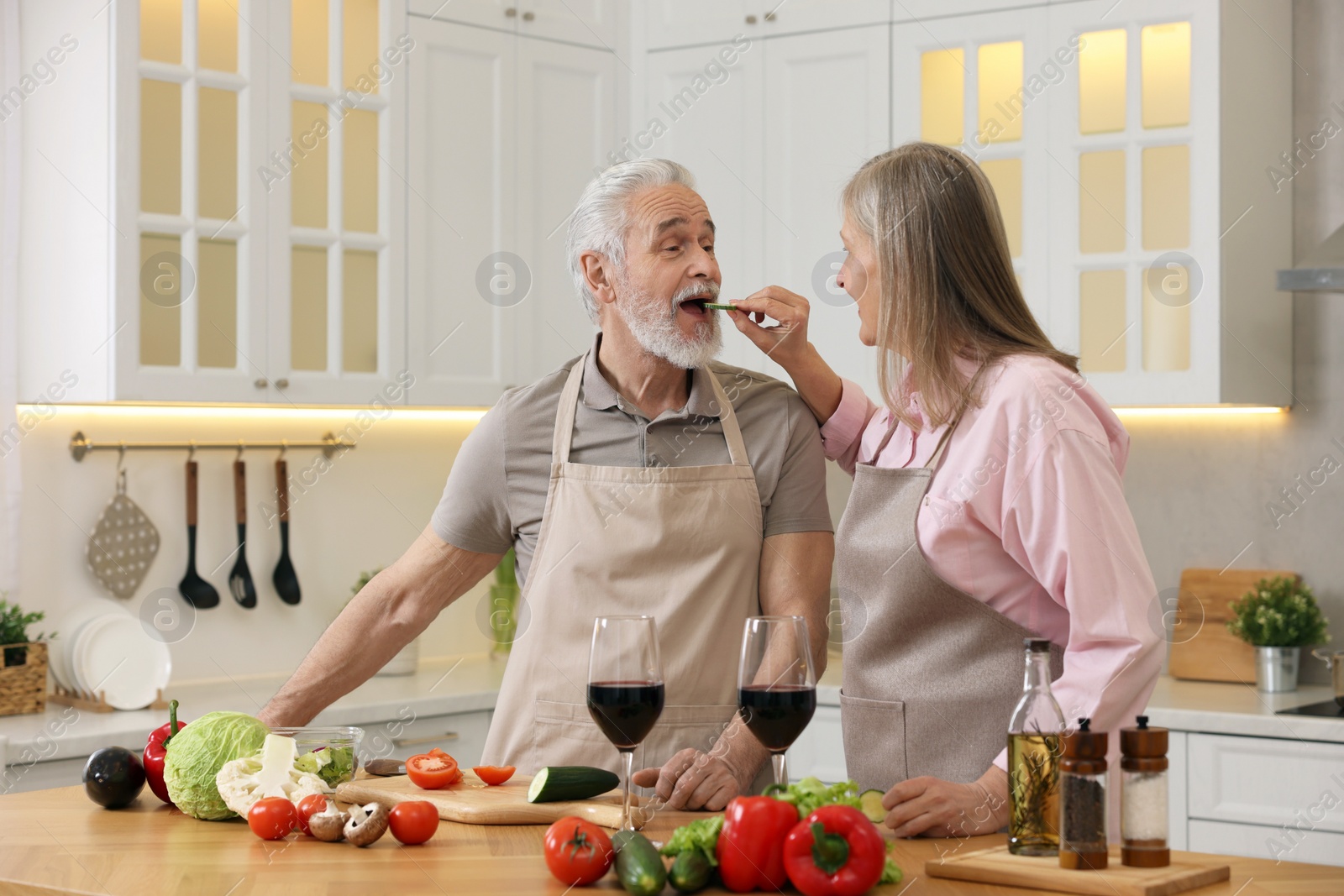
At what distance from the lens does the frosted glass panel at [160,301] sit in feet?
9.70

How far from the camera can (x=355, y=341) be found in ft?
10.9

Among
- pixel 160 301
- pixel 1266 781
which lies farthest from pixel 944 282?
pixel 160 301

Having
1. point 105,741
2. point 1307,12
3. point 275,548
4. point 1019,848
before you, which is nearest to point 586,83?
point 275,548

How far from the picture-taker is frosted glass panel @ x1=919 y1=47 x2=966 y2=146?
3.37 m

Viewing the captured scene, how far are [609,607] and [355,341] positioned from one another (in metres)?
1.64

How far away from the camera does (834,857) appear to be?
1.14 m

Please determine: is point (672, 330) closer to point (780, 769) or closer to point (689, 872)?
point (780, 769)

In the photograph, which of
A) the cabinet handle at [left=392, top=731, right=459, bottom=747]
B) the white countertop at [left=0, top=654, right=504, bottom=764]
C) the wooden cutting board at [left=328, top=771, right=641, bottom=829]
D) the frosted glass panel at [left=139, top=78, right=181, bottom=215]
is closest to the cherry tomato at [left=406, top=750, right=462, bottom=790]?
the wooden cutting board at [left=328, top=771, right=641, bottom=829]

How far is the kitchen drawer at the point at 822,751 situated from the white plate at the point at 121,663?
1.47 meters

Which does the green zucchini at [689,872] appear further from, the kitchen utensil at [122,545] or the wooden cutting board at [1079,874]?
the kitchen utensil at [122,545]

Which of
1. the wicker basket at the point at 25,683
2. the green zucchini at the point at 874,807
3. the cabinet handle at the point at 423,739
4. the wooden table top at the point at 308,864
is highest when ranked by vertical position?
the green zucchini at the point at 874,807

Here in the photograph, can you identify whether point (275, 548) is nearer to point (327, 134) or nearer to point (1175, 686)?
point (327, 134)

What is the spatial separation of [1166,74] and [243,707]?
2.54 meters

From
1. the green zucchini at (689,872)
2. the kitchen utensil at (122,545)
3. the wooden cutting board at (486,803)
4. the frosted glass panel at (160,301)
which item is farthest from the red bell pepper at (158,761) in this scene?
the kitchen utensil at (122,545)
